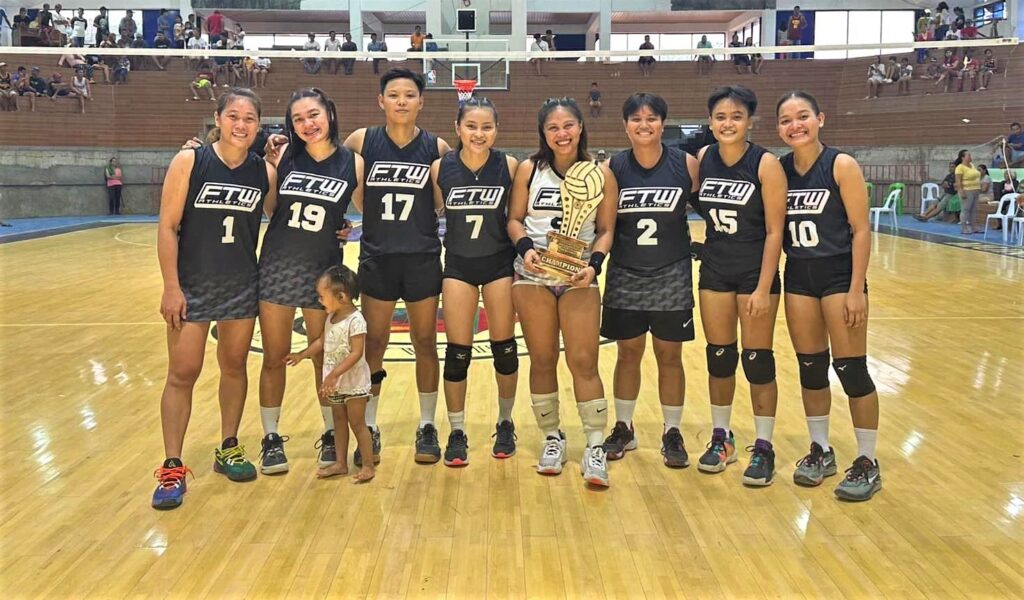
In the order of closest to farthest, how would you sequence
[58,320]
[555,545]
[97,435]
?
[555,545], [97,435], [58,320]

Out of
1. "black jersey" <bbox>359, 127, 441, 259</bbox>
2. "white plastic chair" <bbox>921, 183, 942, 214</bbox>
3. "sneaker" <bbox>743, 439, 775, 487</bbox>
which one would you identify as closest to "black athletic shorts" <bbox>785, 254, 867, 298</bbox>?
"sneaker" <bbox>743, 439, 775, 487</bbox>

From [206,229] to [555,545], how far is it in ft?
7.52

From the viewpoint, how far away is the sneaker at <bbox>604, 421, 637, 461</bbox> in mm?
4746

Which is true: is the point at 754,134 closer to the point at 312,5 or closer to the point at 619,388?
the point at 312,5

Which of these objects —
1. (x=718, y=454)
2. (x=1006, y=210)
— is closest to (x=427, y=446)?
(x=718, y=454)

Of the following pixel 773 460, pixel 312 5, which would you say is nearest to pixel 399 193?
pixel 773 460

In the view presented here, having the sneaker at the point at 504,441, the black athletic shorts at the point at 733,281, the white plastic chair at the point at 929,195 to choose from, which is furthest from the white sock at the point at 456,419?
the white plastic chair at the point at 929,195

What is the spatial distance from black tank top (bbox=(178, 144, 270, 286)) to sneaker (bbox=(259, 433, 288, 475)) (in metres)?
0.95

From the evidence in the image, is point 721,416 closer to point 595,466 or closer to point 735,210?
point 595,466

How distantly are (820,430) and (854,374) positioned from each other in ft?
1.37

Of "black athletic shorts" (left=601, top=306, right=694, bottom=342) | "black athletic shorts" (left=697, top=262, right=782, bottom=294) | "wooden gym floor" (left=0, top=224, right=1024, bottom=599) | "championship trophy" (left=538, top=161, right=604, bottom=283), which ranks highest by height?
"championship trophy" (left=538, top=161, right=604, bottom=283)

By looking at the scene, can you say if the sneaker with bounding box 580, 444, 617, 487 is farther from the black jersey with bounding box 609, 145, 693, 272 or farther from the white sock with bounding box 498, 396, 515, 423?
the black jersey with bounding box 609, 145, 693, 272

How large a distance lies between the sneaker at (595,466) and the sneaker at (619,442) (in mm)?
314

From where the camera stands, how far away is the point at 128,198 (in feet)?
85.5
